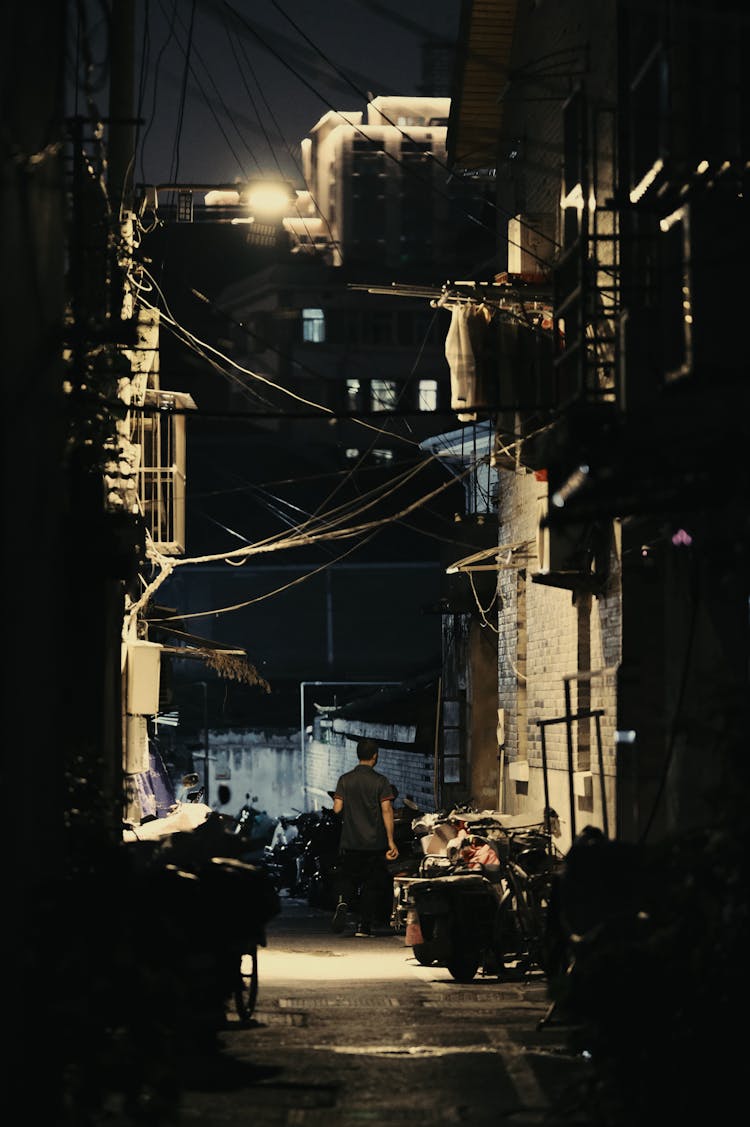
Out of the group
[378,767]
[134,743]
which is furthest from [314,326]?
[134,743]

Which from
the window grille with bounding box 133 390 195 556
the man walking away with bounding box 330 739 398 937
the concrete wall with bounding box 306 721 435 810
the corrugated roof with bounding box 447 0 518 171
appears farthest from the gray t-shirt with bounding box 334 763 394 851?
the concrete wall with bounding box 306 721 435 810

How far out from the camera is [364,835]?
19.3 m

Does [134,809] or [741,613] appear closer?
[741,613]

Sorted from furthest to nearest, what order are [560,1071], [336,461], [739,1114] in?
[336,461], [560,1071], [739,1114]

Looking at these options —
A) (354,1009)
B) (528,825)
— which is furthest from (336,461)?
(354,1009)

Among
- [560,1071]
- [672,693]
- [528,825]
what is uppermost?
[672,693]

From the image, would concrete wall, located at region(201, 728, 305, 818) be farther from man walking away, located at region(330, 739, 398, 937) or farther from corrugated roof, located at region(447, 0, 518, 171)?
man walking away, located at region(330, 739, 398, 937)

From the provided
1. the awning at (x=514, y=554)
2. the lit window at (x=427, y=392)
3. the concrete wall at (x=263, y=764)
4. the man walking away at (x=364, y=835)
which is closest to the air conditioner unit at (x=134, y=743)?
the man walking away at (x=364, y=835)

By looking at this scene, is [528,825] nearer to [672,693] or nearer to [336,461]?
[672,693]

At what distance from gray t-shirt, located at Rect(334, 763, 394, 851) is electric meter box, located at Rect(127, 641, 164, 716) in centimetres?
237

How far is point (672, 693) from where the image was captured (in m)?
14.4

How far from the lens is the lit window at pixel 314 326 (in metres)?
63.4

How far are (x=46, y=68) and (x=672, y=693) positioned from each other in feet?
25.7

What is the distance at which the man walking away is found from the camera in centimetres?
1911
